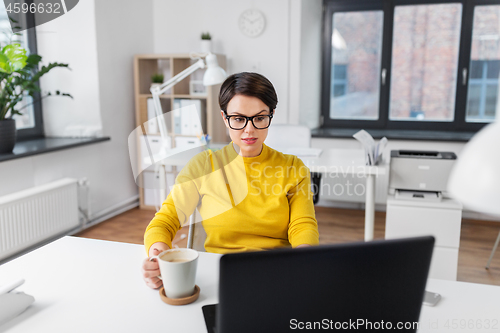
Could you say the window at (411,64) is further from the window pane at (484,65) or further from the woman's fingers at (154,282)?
the woman's fingers at (154,282)

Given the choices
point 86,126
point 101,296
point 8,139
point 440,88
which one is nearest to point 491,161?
point 101,296

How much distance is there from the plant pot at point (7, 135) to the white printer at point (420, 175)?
2.50 meters

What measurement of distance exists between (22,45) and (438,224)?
328 cm

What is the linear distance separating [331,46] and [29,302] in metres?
4.13

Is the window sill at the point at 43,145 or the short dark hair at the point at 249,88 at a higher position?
the short dark hair at the point at 249,88

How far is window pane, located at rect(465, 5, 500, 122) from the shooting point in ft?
13.5

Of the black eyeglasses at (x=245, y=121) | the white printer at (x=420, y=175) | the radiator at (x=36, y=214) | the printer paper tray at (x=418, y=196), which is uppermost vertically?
the black eyeglasses at (x=245, y=121)

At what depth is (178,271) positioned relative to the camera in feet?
3.26

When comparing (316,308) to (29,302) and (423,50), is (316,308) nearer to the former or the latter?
(29,302)

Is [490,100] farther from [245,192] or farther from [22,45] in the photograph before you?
[22,45]

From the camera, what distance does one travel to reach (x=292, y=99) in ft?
13.8

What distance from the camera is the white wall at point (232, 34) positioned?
417 centimetres

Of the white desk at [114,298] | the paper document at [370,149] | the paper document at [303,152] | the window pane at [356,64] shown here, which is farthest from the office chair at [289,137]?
the white desk at [114,298]

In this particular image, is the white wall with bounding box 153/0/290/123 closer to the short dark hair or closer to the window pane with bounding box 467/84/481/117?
the window pane with bounding box 467/84/481/117
